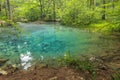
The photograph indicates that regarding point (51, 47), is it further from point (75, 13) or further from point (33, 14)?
point (33, 14)

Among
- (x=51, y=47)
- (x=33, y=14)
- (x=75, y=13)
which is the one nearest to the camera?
(x=51, y=47)

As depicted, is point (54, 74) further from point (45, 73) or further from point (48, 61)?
point (48, 61)

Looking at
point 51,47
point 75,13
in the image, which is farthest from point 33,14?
point 51,47

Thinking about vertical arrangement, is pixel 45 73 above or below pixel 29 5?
below

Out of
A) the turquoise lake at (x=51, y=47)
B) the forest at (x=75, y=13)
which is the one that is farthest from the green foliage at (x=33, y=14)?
the turquoise lake at (x=51, y=47)

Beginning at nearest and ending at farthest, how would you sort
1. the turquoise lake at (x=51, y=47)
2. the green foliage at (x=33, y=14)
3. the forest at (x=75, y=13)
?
the turquoise lake at (x=51, y=47), the forest at (x=75, y=13), the green foliage at (x=33, y=14)

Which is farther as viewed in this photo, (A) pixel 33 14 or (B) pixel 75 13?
(A) pixel 33 14

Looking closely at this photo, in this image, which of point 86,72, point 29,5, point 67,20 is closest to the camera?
point 86,72

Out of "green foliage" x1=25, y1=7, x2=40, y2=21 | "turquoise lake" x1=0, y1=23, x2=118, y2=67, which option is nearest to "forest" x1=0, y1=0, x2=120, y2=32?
"green foliage" x1=25, y1=7, x2=40, y2=21

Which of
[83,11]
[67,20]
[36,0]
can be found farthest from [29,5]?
[83,11]

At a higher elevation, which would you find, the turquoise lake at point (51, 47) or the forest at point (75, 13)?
the forest at point (75, 13)

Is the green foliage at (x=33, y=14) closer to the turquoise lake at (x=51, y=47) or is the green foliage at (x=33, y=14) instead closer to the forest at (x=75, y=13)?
the forest at (x=75, y=13)

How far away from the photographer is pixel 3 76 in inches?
296

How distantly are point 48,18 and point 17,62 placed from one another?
1397 inches
